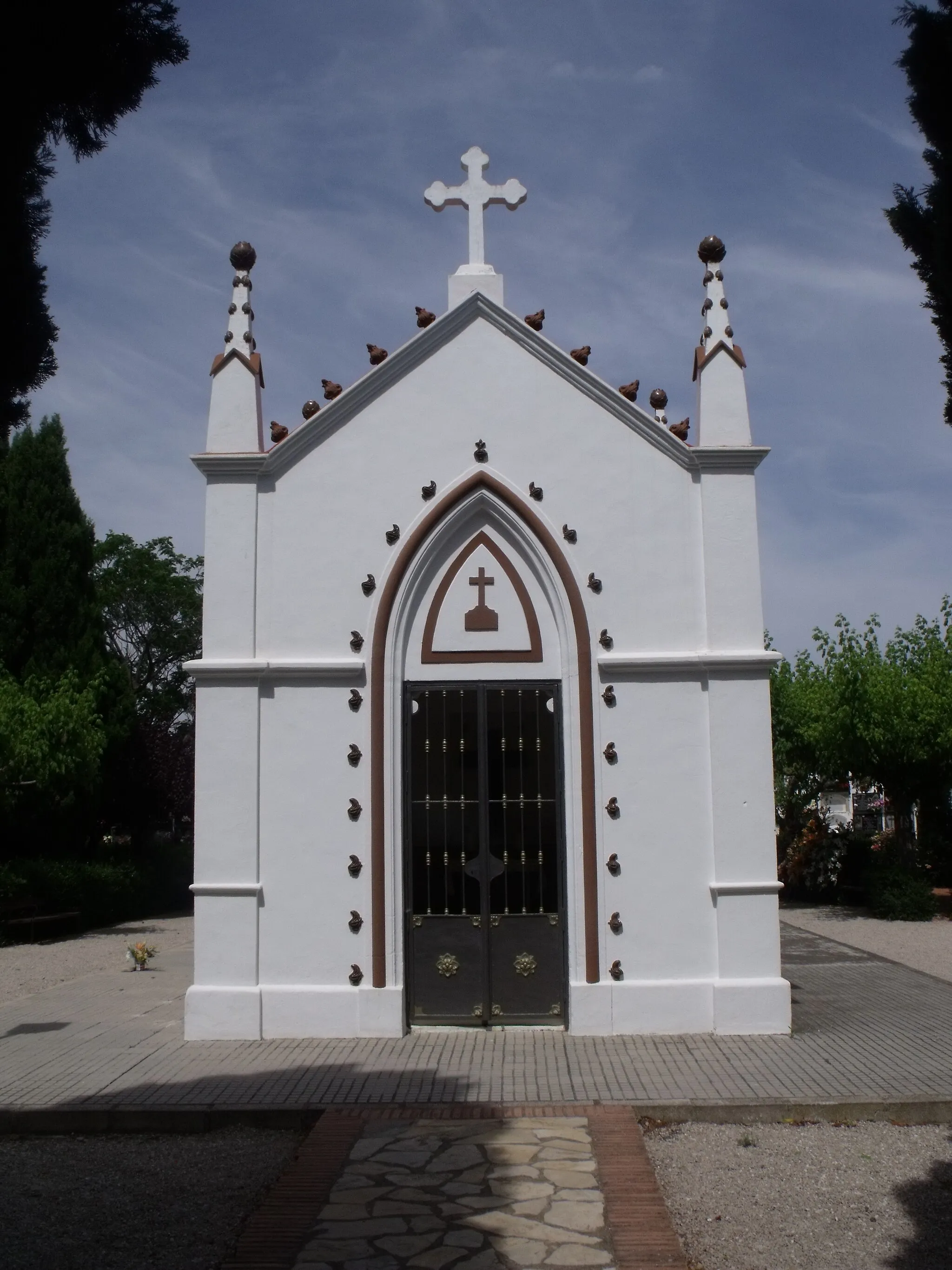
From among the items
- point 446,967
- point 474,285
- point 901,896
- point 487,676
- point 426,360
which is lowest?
point 901,896

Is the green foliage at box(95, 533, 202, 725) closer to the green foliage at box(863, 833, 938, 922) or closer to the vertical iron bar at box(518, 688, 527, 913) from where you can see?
the green foliage at box(863, 833, 938, 922)

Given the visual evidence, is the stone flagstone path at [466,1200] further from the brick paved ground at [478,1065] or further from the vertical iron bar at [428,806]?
the vertical iron bar at [428,806]

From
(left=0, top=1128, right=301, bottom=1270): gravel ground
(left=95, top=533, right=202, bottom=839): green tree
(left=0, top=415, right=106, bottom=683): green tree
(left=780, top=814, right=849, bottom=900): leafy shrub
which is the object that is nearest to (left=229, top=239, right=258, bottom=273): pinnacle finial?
(left=0, top=1128, right=301, bottom=1270): gravel ground

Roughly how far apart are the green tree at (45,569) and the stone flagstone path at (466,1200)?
61.9 feet

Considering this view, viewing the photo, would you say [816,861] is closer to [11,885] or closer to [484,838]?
[11,885]

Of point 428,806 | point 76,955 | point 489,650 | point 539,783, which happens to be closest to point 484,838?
point 428,806

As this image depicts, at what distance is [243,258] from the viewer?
35.5 ft

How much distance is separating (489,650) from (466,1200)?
5120 millimetres

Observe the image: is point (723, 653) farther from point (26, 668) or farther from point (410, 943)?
point (26, 668)

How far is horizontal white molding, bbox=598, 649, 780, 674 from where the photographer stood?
32.8 feet

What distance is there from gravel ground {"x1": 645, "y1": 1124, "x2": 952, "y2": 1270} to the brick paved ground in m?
0.41

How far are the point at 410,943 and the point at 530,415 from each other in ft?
15.3

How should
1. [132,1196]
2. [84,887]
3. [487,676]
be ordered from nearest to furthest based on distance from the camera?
[132,1196]
[487,676]
[84,887]

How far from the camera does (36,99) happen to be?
5262mm
